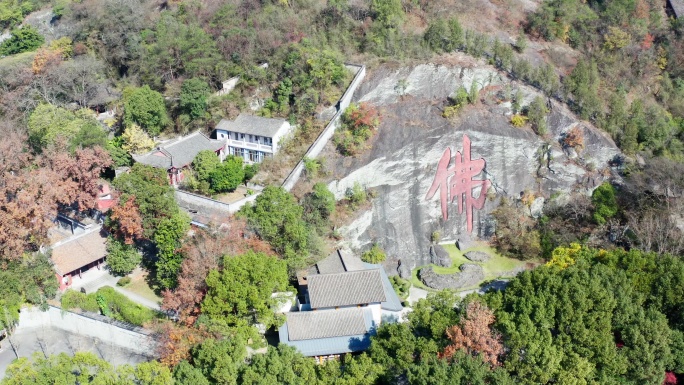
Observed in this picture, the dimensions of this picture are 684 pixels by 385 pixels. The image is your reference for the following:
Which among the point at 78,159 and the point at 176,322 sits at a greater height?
the point at 78,159

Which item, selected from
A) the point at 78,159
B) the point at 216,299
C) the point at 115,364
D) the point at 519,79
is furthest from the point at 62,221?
the point at 519,79

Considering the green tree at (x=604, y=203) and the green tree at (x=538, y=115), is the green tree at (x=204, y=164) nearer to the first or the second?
the green tree at (x=538, y=115)

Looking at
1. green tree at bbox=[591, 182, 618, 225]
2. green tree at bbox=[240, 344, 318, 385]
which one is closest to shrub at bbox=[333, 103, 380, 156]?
green tree at bbox=[591, 182, 618, 225]

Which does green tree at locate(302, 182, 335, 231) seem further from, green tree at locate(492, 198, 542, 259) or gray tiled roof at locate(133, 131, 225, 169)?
green tree at locate(492, 198, 542, 259)

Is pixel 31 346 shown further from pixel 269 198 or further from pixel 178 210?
pixel 269 198

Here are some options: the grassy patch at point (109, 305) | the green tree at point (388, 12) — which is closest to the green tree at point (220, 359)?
the grassy patch at point (109, 305)

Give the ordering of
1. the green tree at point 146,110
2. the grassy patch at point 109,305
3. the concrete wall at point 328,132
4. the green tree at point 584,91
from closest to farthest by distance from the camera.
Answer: the grassy patch at point 109,305 < the concrete wall at point 328,132 < the green tree at point 146,110 < the green tree at point 584,91
